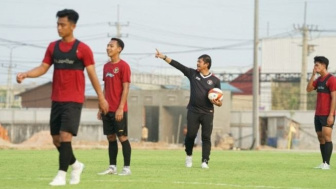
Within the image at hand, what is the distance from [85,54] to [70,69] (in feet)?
0.91

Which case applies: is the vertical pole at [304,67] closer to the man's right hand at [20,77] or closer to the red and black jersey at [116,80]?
the red and black jersey at [116,80]

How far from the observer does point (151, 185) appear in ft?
41.1

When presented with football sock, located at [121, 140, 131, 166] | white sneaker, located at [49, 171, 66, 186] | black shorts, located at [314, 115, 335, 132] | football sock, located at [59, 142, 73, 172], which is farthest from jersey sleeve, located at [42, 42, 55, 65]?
black shorts, located at [314, 115, 335, 132]

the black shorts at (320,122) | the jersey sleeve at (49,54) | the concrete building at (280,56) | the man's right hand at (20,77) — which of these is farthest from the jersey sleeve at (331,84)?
the concrete building at (280,56)

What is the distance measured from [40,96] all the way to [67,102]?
8166 cm

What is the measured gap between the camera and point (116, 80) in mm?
15320

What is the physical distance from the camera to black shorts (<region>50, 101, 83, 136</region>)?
40.3 feet

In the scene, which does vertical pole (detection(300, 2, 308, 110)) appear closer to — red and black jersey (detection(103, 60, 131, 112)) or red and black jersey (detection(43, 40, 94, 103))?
red and black jersey (detection(103, 60, 131, 112))

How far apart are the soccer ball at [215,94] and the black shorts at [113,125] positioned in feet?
10.5

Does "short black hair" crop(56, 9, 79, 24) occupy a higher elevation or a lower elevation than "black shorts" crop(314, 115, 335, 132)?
higher

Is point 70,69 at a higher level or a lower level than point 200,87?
higher

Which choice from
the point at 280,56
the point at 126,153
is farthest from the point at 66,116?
the point at 280,56

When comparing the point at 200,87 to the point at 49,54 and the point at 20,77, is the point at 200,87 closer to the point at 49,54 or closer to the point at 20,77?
the point at 49,54

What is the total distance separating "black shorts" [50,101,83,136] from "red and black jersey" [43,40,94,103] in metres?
0.07
